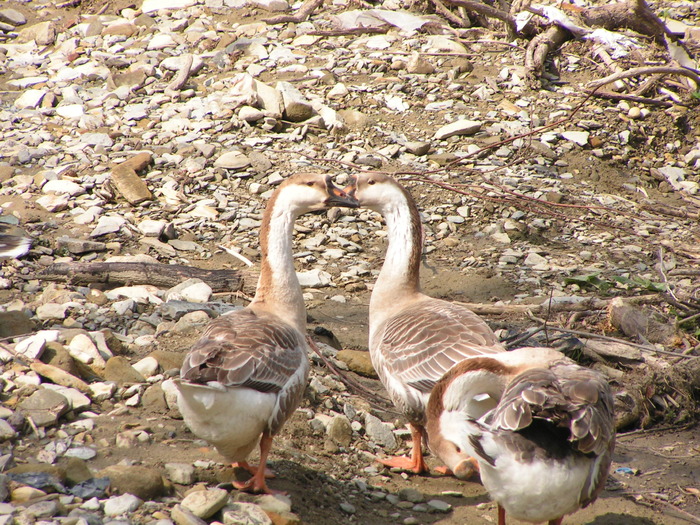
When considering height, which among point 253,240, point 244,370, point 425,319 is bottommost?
point 253,240

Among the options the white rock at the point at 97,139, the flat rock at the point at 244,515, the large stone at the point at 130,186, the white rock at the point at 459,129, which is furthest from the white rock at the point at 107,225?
the flat rock at the point at 244,515

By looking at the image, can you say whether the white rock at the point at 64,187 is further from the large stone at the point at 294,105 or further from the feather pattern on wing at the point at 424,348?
the feather pattern on wing at the point at 424,348

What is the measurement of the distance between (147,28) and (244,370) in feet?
31.8

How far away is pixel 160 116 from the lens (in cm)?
950

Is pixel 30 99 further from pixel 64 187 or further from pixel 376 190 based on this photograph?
pixel 376 190

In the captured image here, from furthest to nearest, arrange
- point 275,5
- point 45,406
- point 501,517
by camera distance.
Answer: point 275,5
point 45,406
point 501,517

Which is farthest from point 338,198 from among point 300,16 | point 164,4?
point 164,4

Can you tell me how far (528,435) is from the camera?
2.98 metres

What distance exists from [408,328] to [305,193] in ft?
3.93

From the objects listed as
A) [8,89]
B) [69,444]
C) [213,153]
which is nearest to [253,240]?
[213,153]

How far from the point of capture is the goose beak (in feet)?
15.6

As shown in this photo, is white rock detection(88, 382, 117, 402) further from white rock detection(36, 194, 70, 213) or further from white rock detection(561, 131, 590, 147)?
white rock detection(561, 131, 590, 147)

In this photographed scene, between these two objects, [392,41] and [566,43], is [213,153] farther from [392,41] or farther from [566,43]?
[566,43]

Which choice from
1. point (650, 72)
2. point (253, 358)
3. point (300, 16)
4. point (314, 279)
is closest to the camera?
point (253, 358)
